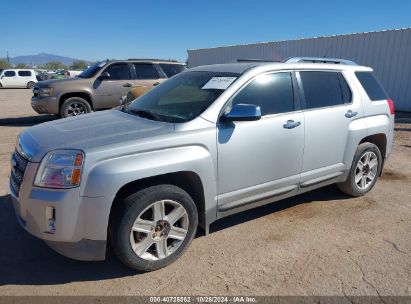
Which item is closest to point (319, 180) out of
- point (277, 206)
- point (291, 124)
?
point (277, 206)

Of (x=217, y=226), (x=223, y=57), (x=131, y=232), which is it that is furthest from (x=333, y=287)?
(x=223, y=57)

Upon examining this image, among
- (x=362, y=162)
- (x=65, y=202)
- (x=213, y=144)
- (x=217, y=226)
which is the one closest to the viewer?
(x=65, y=202)

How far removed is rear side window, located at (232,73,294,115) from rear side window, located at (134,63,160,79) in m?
7.54

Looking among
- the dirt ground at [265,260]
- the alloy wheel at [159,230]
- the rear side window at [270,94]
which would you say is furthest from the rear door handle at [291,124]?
the alloy wheel at [159,230]

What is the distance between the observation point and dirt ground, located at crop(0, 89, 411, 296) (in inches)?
114

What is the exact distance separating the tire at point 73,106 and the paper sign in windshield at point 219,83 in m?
7.31

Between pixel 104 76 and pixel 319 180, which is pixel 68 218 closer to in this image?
pixel 319 180

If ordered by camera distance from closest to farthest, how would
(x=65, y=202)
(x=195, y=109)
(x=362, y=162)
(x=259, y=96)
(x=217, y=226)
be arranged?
(x=65, y=202) → (x=195, y=109) → (x=259, y=96) → (x=217, y=226) → (x=362, y=162)

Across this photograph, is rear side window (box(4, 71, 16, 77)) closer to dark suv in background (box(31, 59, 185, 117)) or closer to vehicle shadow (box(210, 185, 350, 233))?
dark suv in background (box(31, 59, 185, 117))

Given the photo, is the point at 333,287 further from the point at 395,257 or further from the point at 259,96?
the point at 259,96

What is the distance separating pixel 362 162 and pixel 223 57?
1924 cm

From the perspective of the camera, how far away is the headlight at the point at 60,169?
2.65 meters

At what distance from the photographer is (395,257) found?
11.1 ft

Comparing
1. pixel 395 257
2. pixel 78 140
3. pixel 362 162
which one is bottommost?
pixel 395 257
